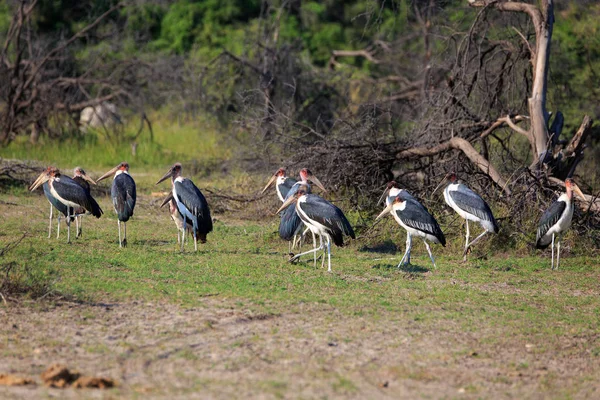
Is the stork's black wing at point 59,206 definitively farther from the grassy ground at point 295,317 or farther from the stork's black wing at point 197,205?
the stork's black wing at point 197,205

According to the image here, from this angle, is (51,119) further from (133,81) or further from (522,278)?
(522,278)

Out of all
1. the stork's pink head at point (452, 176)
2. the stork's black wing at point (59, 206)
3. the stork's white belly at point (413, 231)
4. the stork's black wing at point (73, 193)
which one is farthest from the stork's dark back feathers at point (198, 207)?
the stork's pink head at point (452, 176)

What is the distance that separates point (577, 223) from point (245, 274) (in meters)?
4.12

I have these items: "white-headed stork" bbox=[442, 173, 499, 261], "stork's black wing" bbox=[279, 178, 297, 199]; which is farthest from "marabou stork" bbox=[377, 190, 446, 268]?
"stork's black wing" bbox=[279, 178, 297, 199]

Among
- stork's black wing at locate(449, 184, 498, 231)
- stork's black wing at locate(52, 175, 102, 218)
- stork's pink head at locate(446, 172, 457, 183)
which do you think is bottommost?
stork's black wing at locate(52, 175, 102, 218)

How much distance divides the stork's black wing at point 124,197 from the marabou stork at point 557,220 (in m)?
4.43

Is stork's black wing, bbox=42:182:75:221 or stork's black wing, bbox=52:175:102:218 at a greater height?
stork's black wing, bbox=52:175:102:218

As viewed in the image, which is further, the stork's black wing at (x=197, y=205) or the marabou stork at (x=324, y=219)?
the stork's black wing at (x=197, y=205)

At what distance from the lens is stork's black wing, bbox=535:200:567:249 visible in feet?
33.0

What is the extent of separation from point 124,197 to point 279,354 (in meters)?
4.75

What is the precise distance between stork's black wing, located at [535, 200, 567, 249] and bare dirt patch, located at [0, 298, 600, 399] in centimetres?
300

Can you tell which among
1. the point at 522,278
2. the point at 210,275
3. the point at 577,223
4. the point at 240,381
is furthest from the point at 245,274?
the point at 577,223

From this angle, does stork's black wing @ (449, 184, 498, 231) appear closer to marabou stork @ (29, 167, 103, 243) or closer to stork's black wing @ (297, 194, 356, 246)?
stork's black wing @ (297, 194, 356, 246)

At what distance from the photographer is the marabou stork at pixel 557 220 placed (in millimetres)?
10039
